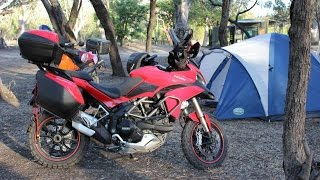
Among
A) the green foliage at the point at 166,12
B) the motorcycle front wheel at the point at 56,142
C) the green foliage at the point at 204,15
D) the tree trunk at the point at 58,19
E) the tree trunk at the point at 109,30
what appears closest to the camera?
the motorcycle front wheel at the point at 56,142

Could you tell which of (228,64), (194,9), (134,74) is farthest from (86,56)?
(194,9)

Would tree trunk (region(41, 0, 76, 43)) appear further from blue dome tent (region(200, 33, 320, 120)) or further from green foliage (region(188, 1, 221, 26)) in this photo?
green foliage (region(188, 1, 221, 26))

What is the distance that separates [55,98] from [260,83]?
13.5 feet

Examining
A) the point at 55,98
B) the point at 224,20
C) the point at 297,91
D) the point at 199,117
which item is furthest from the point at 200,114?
the point at 224,20

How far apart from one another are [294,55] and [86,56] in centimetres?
499

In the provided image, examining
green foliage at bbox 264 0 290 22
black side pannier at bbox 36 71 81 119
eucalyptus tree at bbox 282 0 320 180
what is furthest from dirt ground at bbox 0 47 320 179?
green foliage at bbox 264 0 290 22

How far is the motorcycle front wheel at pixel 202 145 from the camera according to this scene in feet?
15.6

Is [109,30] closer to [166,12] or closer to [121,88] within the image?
[121,88]

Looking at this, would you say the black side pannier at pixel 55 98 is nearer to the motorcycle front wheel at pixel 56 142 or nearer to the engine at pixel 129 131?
the motorcycle front wheel at pixel 56 142

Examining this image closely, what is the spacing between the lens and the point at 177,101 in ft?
15.4

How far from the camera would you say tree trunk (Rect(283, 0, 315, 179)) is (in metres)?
2.92

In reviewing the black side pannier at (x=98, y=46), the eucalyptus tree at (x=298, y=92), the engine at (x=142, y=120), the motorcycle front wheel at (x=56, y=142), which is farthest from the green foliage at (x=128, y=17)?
the eucalyptus tree at (x=298, y=92)

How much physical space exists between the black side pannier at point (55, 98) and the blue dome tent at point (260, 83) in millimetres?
3551

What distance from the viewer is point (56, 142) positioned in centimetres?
474
